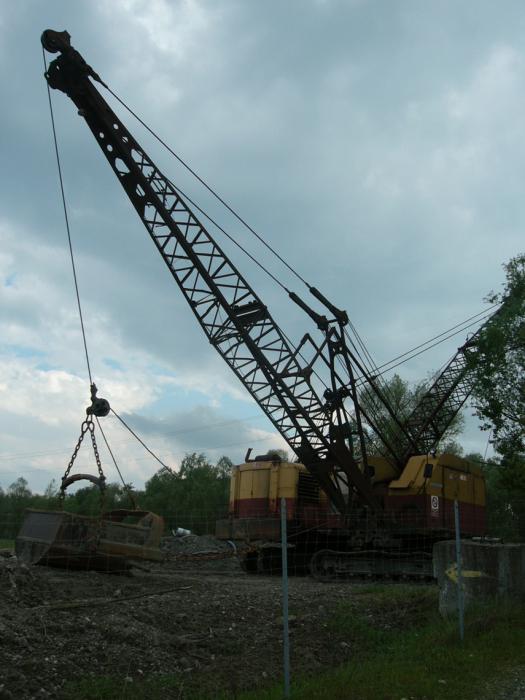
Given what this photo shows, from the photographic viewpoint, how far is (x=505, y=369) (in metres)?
19.3

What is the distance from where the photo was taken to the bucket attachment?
37.9 feet

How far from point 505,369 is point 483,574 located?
10.9m

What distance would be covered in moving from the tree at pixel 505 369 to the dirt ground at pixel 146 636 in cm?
984

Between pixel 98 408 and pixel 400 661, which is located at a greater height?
pixel 98 408

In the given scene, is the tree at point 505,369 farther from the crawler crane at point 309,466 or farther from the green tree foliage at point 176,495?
the green tree foliage at point 176,495

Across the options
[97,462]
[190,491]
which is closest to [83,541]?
[97,462]

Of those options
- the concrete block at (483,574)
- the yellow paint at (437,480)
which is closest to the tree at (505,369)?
the yellow paint at (437,480)

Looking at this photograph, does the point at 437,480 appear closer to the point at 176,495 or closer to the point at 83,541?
the point at 83,541

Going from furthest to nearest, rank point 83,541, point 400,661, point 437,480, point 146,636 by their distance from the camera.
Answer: point 437,480
point 83,541
point 400,661
point 146,636

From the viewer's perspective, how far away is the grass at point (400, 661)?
594cm

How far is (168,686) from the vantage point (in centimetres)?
603

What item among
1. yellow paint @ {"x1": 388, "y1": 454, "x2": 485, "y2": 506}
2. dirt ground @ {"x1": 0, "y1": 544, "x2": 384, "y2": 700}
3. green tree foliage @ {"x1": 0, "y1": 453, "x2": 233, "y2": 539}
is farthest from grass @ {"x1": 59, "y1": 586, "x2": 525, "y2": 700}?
green tree foliage @ {"x1": 0, "y1": 453, "x2": 233, "y2": 539}

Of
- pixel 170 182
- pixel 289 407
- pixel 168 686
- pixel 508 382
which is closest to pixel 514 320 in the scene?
pixel 508 382

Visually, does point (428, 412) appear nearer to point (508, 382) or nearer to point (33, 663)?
point (508, 382)
